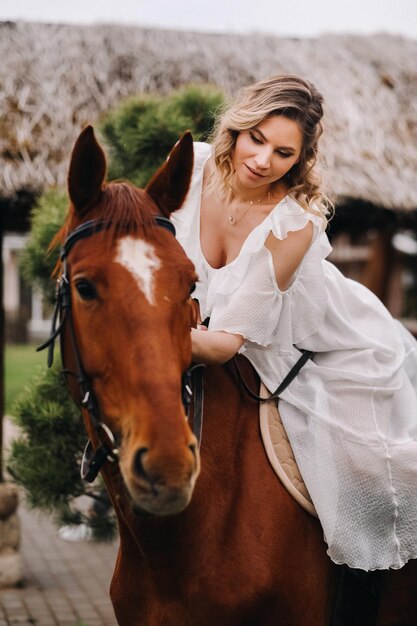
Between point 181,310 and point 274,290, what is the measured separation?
1.90 ft

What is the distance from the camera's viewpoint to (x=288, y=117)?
2.77 metres

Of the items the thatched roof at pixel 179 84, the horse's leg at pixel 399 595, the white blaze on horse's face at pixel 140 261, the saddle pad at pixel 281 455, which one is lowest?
the horse's leg at pixel 399 595

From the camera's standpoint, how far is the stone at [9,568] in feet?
17.7

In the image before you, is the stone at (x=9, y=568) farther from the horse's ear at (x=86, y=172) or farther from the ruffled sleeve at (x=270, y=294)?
the horse's ear at (x=86, y=172)

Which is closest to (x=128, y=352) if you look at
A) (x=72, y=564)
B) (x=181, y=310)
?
(x=181, y=310)

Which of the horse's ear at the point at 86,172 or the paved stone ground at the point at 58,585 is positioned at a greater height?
the horse's ear at the point at 86,172

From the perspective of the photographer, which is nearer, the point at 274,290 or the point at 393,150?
the point at 274,290

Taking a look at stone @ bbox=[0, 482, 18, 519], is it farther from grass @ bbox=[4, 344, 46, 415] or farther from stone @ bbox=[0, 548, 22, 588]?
grass @ bbox=[4, 344, 46, 415]

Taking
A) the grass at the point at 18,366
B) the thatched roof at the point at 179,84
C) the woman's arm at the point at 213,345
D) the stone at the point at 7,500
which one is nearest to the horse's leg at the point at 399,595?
the woman's arm at the point at 213,345

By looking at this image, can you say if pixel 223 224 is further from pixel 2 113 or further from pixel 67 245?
pixel 2 113

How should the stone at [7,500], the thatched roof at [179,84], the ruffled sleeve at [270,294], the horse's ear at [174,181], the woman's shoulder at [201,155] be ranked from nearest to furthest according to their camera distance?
the horse's ear at [174,181]
the ruffled sleeve at [270,294]
the woman's shoulder at [201,155]
the stone at [7,500]
the thatched roof at [179,84]

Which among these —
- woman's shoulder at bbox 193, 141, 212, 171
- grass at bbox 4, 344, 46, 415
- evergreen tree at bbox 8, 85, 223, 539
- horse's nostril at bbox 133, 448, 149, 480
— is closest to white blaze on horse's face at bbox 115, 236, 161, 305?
horse's nostril at bbox 133, 448, 149, 480

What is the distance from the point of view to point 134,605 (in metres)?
2.52

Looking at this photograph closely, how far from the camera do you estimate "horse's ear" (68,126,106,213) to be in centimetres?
215
